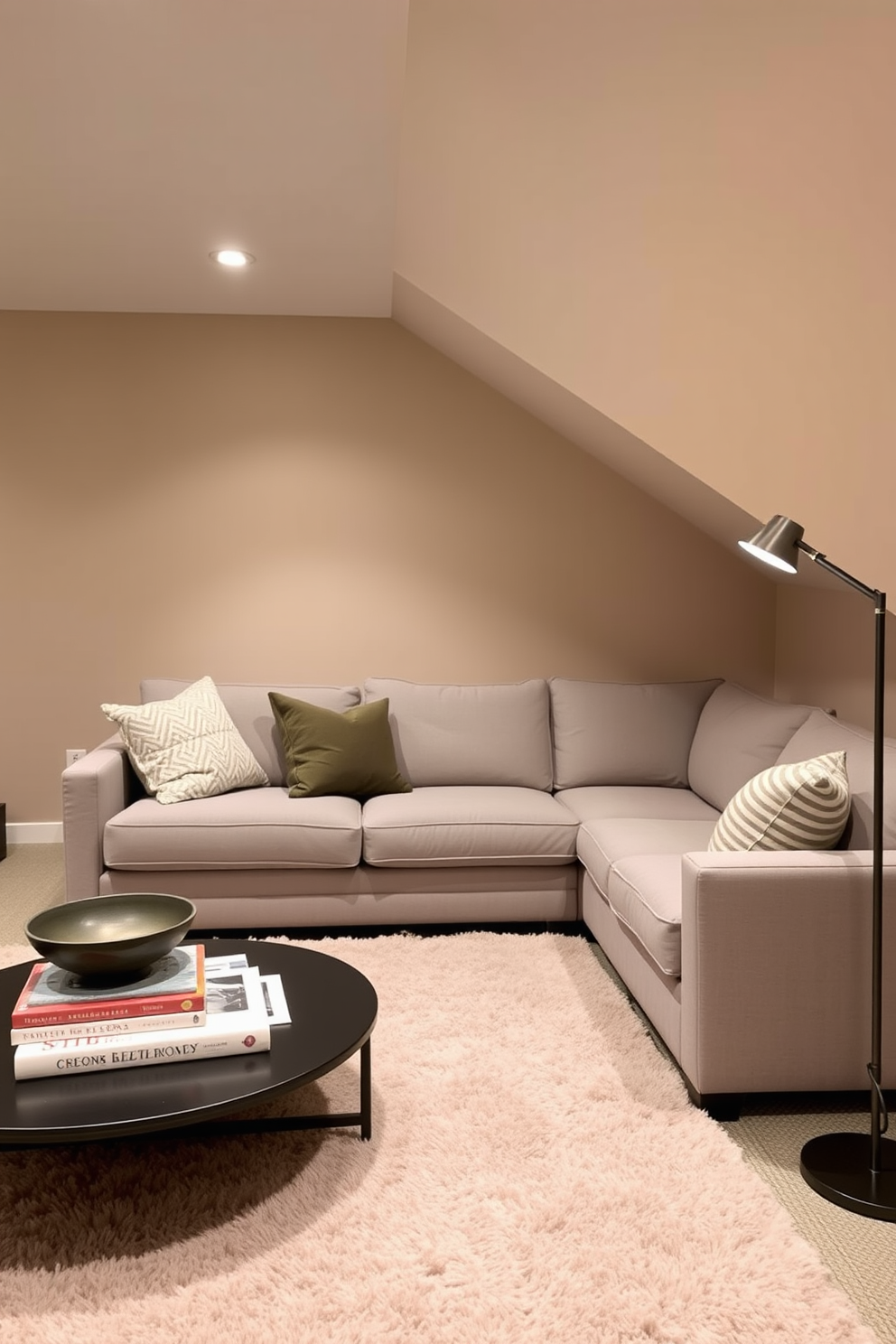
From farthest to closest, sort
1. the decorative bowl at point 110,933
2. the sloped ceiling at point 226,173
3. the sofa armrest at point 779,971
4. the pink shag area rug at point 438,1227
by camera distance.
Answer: the sloped ceiling at point 226,173, the sofa armrest at point 779,971, the decorative bowl at point 110,933, the pink shag area rug at point 438,1227

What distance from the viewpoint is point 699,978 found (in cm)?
227

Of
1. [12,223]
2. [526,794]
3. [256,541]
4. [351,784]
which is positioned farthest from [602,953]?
[12,223]

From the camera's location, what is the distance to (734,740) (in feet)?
11.8

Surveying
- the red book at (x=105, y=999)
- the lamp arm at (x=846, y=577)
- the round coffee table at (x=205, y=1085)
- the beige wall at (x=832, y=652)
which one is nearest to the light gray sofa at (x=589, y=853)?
the beige wall at (x=832, y=652)

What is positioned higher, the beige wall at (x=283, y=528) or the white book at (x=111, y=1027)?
the beige wall at (x=283, y=528)

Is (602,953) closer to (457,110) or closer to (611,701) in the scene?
(611,701)

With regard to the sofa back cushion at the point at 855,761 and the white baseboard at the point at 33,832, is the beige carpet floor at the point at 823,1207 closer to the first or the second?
the sofa back cushion at the point at 855,761

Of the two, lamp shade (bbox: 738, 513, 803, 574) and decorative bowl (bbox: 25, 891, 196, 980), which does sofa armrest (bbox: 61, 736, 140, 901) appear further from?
lamp shade (bbox: 738, 513, 803, 574)

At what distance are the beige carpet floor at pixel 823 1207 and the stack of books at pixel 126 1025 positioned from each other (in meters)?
0.38

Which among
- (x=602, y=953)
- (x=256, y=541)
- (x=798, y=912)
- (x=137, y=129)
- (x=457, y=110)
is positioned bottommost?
(x=602, y=953)

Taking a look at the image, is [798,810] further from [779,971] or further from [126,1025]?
[126,1025]

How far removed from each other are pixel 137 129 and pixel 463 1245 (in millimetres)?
2854

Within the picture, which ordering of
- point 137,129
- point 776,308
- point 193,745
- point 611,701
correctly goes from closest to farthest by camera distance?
point 137,129 → point 776,308 → point 193,745 → point 611,701

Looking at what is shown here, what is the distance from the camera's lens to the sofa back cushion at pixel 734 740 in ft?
11.1
